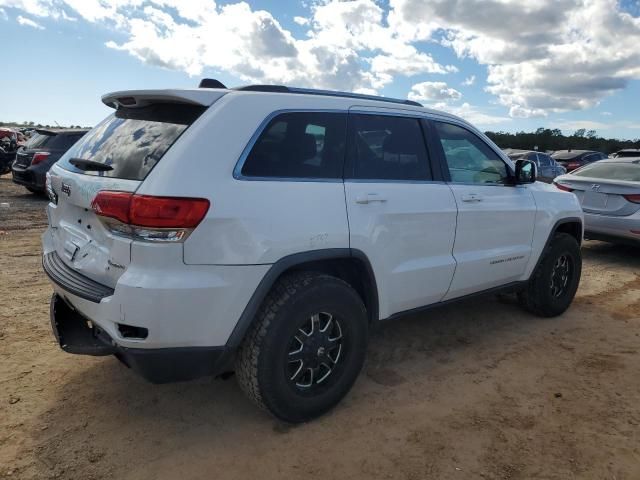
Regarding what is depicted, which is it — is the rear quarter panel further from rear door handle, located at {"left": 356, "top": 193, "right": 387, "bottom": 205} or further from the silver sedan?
the silver sedan

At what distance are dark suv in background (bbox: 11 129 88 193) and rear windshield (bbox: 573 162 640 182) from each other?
9821mm

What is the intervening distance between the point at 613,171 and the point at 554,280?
3.95 m

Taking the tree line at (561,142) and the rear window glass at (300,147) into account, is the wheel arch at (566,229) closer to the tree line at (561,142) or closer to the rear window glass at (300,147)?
the rear window glass at (300,147)

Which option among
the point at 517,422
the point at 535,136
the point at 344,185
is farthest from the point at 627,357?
the point at 535,136

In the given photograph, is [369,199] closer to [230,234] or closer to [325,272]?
[325,272]

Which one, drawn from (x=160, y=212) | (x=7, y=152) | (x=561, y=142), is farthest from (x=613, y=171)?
(x=561, y=142)

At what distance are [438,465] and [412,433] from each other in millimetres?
289

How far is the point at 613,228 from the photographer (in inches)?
280

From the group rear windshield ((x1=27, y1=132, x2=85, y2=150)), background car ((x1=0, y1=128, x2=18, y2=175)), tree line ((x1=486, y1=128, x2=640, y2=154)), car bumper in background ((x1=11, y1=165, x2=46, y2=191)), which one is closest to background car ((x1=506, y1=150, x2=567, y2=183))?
rear windshield ((x1=27, y1=132, x2=85, y2=150))

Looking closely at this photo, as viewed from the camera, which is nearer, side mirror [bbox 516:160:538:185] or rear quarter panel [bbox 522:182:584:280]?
side mirror [bbox 516:160:538:185]

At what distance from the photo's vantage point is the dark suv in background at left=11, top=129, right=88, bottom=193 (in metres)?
11.1

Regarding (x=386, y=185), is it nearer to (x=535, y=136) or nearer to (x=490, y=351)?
(x=490, y=351)

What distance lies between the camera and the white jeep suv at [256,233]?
242 cm

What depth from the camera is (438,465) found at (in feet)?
Answer: 8.79
